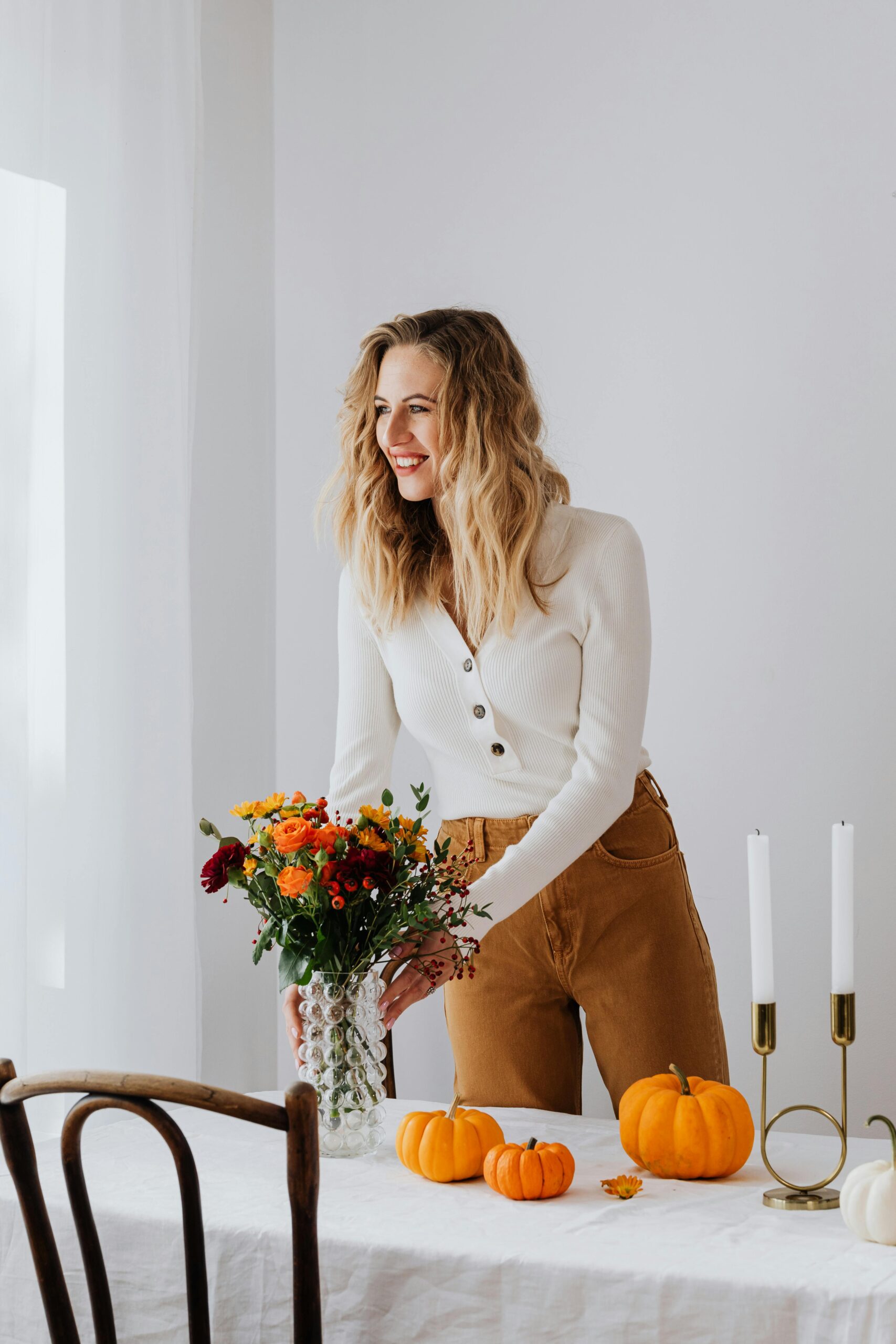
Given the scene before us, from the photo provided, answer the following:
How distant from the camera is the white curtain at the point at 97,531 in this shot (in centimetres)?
195

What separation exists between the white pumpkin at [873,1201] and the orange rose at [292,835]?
0.59m

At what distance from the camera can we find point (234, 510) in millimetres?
2785

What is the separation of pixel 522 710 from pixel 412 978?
463 millimetres

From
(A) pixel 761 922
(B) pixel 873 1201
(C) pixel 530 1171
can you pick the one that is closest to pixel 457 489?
(A) pixel 761 922

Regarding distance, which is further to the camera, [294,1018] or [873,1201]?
[294,1018]

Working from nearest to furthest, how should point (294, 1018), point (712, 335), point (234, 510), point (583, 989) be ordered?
point (294, 1018)
point (583, 989)
point (712, 335)
point (234, 510)

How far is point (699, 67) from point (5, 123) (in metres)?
1.37

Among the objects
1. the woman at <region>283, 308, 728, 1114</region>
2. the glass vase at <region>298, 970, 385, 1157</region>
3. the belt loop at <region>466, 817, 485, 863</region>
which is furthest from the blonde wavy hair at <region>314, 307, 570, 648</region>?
the glass vase at <region>298, 970, 385, 1157</region>

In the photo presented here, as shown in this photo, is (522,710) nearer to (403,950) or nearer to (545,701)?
(545,701)

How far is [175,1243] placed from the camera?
1.19 meters

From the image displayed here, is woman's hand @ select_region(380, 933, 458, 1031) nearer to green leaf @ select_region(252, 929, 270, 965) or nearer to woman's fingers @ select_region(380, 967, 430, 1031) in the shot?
woman's fingers @ select_region(380, 967, 430, 1031)

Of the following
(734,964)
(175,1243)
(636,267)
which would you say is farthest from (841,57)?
(175,1243)

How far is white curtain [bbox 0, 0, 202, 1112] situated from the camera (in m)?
1.95

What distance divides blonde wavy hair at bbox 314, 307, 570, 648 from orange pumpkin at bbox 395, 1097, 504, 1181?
681mm
